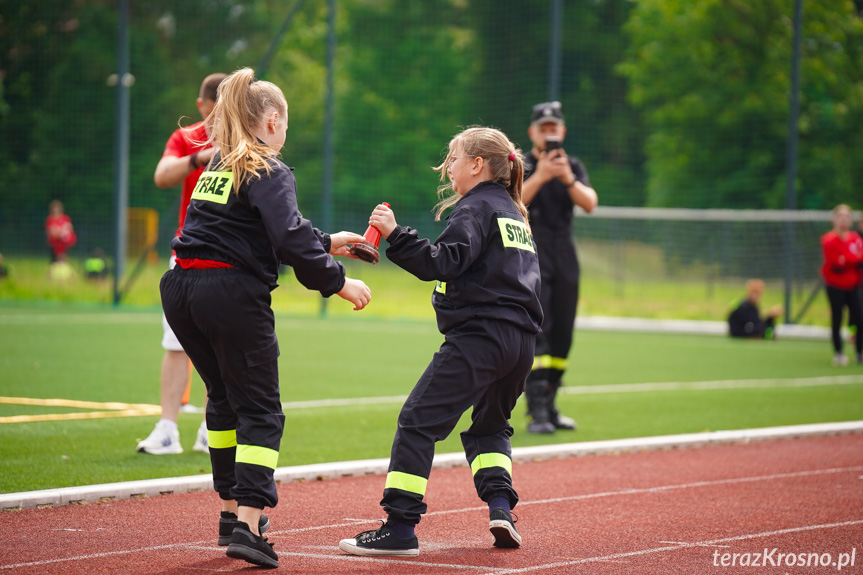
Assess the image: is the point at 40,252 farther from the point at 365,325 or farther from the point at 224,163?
the point at 224,163

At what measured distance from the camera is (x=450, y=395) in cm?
498

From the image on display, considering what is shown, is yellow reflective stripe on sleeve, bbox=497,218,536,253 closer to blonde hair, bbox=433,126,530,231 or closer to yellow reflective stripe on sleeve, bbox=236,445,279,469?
blonde hair, bbox=433,126,530,231

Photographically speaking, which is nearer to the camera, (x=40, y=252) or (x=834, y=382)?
(x=834, y=382)

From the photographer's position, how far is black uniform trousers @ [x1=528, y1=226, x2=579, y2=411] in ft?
29.1

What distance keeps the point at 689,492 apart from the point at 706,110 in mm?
34175

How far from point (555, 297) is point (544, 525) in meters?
3.43

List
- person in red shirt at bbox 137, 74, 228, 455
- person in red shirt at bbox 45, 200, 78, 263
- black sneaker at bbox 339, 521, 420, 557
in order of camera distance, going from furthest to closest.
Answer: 1. person in red shirt at bbox 45, 200, 78, 263
2. person in red shirt at bbox 137, 74, 228, 455
3. black sneaker at bbox 339, 521, 420, 557

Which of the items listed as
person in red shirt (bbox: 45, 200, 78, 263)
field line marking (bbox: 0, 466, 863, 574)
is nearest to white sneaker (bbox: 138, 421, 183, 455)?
field line marking (bbox: 0, 466, 863, 574)

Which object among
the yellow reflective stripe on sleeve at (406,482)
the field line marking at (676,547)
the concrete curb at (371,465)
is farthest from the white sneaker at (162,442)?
the field line marking at (676,547)

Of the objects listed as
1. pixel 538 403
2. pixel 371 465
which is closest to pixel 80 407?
pixel 371 465

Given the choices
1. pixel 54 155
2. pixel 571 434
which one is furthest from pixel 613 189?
pixel 571 434

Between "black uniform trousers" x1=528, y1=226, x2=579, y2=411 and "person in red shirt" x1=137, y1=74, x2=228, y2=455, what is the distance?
2.78 metres

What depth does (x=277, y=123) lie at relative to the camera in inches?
191

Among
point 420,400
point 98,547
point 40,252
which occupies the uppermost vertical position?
point 420,400
